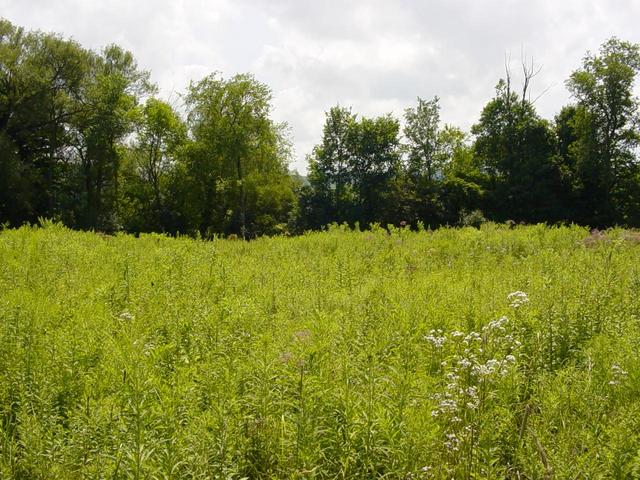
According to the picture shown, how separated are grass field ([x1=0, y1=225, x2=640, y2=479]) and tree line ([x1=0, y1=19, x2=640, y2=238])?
1049 inches

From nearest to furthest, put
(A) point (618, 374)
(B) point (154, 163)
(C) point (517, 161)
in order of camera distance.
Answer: (A) point (618, 374) → (C) point (517, 161) → (B) point (154, 163)

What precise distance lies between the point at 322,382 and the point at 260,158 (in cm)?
3548

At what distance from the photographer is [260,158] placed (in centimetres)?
3794

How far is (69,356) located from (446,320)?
4.04 meters

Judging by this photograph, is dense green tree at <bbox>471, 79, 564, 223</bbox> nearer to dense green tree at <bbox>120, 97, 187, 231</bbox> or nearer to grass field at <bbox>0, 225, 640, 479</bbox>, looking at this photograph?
dense green tree at <bbox>120, 97, 187, 231</bbox>

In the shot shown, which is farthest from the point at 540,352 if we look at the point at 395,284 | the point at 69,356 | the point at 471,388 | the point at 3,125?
the point at 3,125

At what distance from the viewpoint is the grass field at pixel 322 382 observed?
306cm

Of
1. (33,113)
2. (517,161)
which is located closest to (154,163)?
(33,113)

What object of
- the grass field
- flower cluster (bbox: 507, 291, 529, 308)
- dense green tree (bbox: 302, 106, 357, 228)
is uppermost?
dense green tree (bbox: 302, 106, 357, 228)

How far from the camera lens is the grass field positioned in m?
3.06

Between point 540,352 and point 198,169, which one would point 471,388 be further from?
point 198,169

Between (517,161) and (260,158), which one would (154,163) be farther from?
(517,161)

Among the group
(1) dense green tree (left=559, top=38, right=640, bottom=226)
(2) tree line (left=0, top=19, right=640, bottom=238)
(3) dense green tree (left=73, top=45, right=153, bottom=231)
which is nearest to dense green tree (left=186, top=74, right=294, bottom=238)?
(2) tree line (left=0, top=19, right=640, bottom=238)

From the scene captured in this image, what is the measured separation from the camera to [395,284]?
7.94 m
